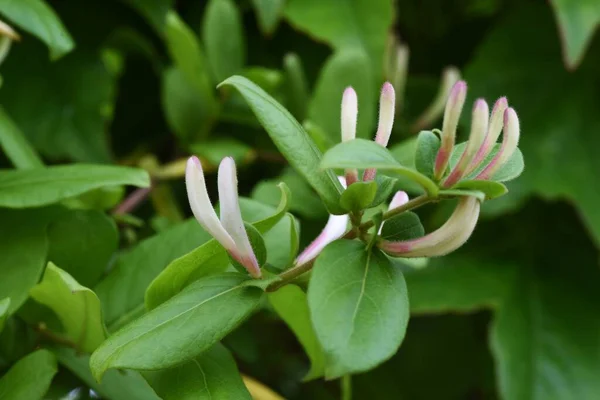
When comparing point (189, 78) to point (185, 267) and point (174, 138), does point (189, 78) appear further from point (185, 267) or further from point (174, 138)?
point (185, 267)

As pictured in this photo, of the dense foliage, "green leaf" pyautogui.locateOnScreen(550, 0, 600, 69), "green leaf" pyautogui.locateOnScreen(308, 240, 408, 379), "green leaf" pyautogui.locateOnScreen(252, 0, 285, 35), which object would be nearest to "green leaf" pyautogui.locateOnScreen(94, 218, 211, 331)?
the dense foliage

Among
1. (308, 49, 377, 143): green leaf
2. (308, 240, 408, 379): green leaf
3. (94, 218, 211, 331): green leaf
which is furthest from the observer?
(308, 49, 377, 143): green leaf

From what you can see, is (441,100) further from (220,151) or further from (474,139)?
(474,139)

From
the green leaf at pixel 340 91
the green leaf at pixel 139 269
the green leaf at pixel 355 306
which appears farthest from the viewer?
the green leaf at pixel 340 91

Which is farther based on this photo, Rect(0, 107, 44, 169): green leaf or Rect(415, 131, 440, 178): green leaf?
Rect(0, 107, 44, 169): green leaf

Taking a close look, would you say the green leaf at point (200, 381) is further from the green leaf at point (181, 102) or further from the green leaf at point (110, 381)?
the green leaf at point (181, 102)

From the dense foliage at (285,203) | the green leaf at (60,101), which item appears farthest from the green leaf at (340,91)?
the green leaf at (60,101)

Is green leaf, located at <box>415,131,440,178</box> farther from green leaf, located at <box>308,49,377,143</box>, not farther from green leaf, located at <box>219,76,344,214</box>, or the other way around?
green leaf, located at <box>308,49,377,143</box>
